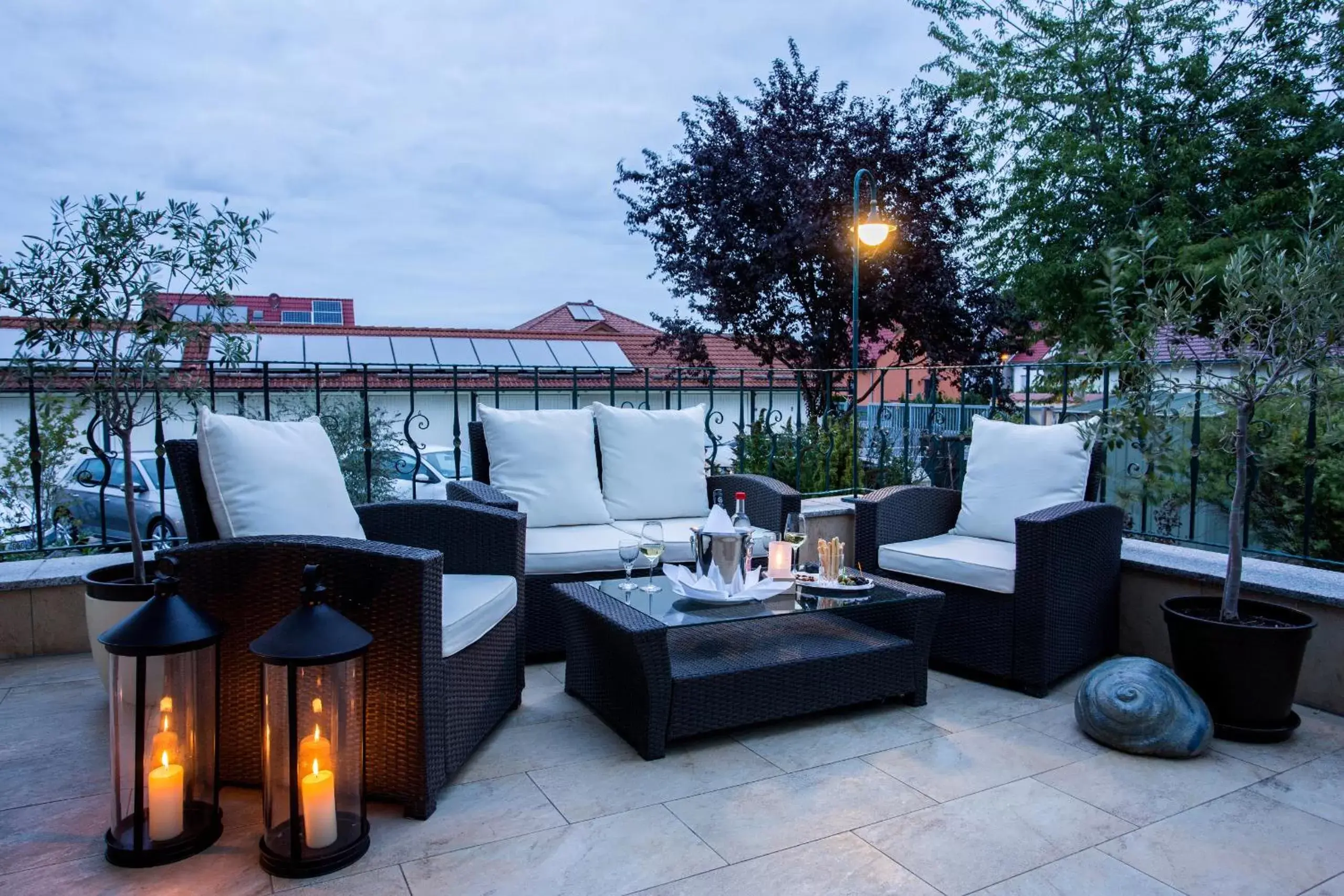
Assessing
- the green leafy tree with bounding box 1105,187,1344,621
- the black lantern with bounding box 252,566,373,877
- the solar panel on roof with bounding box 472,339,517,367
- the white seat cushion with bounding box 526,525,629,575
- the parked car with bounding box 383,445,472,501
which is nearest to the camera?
the black lantern with bounding box 252,566,373,877

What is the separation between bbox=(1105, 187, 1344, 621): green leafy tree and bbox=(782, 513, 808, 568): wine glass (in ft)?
3.87

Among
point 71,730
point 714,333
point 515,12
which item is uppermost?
point 515,12

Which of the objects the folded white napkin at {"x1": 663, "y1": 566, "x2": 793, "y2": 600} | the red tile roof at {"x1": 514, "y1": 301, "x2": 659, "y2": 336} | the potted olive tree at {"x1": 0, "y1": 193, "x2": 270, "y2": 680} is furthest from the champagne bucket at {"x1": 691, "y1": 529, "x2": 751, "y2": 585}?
the red tile roof at {"x1": 514, "y1": 301, "x2": 659, "y2": 336}

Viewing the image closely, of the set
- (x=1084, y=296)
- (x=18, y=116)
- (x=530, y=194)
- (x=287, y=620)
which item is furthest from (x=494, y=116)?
(x=287, y=620)

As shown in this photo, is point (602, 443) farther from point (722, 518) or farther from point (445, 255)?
point (445, 255)

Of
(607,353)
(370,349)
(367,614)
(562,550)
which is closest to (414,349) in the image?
(370,349)

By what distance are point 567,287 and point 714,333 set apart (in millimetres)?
3299

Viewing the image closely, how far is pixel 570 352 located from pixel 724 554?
1245 centimetres

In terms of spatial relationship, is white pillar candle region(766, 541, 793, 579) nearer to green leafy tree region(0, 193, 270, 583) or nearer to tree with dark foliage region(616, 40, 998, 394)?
green leafy tree region(0, 193, 270, 583)

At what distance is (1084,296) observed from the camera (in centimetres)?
990

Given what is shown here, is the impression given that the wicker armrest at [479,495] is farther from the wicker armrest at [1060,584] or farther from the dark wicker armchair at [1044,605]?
the wicker armrest at [1060,584]

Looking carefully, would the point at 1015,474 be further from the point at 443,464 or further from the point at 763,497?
the point at 443,464

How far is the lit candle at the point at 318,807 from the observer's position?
5.66 feet

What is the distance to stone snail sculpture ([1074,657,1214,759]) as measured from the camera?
2342 mm
